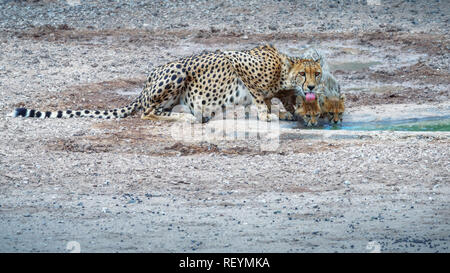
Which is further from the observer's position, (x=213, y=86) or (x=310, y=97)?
(x=213, y=86)

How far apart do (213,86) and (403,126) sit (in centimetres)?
216

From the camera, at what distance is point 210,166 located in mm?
6293

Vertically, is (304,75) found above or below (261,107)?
above

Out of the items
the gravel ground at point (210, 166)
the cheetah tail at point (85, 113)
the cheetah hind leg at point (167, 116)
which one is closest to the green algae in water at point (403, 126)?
the gravel ground at point (210, 166)

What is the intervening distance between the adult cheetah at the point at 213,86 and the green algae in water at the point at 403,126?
2.25 ft

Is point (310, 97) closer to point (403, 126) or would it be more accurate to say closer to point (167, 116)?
point (403, 126)

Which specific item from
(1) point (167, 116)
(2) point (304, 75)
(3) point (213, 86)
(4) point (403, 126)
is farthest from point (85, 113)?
(4) point (403, 126)

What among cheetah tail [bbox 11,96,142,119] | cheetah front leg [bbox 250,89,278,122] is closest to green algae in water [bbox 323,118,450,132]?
cheetah front leg [bbox 250,89,278,122]

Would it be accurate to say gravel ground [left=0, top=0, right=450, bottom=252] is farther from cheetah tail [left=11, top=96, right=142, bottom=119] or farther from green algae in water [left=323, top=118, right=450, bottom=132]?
green algae in water [left=323, top=118, right=450, bottom=132]

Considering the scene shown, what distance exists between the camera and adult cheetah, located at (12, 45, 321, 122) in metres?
8.00

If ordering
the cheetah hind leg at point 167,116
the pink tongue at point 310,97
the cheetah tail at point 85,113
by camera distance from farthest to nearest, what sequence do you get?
the cheetah hind leg at point 167,116
the cheetah tail at point 85,113
the pink tongue at point 310,97

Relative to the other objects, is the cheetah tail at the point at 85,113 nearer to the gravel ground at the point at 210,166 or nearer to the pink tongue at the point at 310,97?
the gravel ground at the point at 210,166

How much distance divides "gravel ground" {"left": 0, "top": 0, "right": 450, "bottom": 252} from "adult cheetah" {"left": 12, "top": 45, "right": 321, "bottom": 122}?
0.27 meters

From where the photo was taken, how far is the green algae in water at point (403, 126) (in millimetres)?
7742
